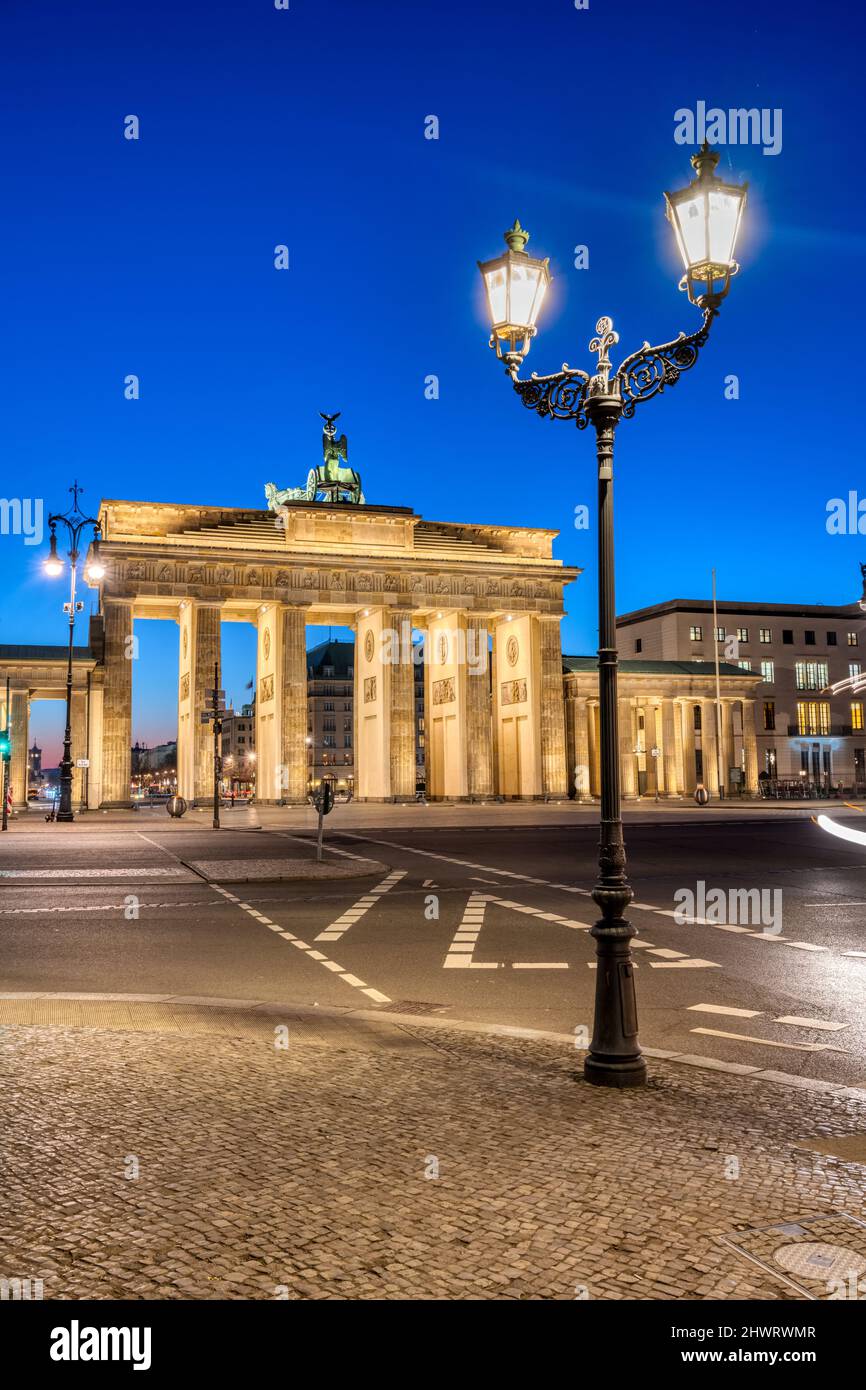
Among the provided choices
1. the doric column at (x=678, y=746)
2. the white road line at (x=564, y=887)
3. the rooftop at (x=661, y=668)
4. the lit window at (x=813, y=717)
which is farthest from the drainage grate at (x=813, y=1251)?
the lit window at (x=813, y=717)

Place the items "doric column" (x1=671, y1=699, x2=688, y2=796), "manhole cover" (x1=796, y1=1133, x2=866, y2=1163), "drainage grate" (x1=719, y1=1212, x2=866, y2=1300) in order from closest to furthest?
"drainage grate" (x1=719, y1=1212, x2=866, y2=1300) < "manhole cover" (x1=796, y1=1133, x2=866, y2=1163) < "doric column" (x1=671, y1=699, x2=688, y2=796)

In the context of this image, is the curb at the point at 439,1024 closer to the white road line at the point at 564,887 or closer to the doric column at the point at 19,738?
the white road line at the point at 564,887

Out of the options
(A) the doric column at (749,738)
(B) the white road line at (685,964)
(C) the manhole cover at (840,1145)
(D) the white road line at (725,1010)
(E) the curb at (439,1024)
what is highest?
(A) the doric column at (749,738)

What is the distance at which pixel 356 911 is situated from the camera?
16500 millimetres

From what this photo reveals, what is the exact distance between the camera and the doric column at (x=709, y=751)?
8906cm

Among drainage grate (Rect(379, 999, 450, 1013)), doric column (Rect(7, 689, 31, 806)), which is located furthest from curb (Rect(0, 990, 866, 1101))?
doric column (Rect(7, 689, 31, 806))

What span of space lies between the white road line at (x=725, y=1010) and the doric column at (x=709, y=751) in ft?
268

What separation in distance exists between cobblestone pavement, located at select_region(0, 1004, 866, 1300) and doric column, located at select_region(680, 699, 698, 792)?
8360 centimetres

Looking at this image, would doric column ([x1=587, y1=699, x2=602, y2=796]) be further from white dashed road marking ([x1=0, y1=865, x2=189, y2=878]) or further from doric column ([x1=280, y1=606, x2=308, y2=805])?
white dashed road marking ([x1=0, y1=865, x2=189, y2=878])

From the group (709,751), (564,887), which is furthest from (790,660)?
(564,887)

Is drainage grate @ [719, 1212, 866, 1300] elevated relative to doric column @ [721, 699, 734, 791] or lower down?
lower down

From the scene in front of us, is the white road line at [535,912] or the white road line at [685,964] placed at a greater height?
the white road line at [685,964]

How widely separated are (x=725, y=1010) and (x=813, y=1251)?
18.1 ft

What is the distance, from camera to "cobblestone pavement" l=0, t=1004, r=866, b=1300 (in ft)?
13.1
